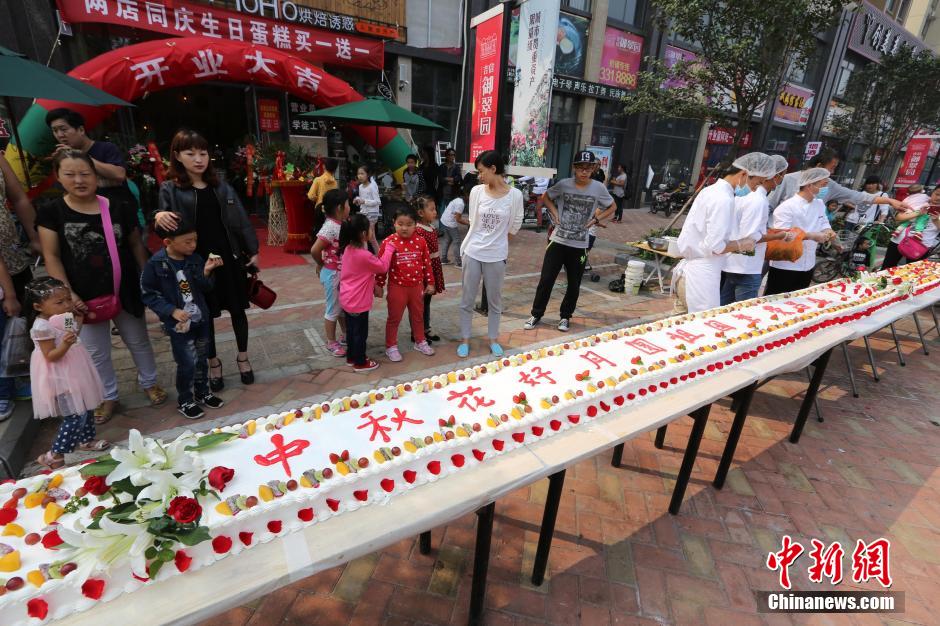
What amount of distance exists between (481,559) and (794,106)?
26.6 m

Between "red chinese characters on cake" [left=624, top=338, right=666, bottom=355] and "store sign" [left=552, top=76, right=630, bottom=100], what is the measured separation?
13169 millimetres

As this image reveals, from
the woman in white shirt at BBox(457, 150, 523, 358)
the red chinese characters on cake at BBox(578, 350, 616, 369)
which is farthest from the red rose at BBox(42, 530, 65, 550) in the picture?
the woman in white shirt at BBox(457, 150, 523, 358)

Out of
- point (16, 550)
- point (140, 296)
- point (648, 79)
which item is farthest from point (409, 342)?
point (648, 79)

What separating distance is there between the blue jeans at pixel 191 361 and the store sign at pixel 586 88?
13461 mm

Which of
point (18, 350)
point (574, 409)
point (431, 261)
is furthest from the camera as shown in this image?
point (431, 261)

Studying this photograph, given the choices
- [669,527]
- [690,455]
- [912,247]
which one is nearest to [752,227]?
[690,455]

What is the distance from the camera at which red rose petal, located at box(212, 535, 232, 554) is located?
1337 mm

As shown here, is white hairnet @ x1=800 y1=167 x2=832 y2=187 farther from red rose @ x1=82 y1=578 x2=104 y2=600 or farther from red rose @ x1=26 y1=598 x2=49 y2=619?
red rose @ x1=26 y1=598 x2=49 y2=619

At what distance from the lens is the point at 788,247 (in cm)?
416

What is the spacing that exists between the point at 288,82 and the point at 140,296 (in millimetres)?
7038

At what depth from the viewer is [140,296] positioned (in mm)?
3230

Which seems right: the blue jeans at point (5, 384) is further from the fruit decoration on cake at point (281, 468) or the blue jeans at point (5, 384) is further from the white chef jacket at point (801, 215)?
the white chef jacket at point (801, 215)

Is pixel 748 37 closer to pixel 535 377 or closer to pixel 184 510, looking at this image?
pixel 535 377

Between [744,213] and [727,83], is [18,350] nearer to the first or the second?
[744,213]
